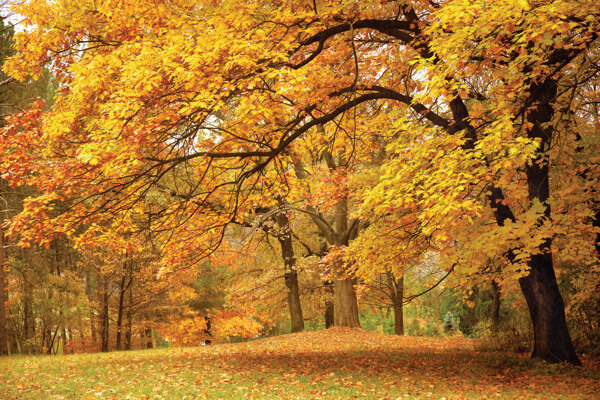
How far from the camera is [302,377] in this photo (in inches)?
320

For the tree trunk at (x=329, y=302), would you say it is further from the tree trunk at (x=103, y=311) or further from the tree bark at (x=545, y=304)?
the tree bark at (x=545, y=304)

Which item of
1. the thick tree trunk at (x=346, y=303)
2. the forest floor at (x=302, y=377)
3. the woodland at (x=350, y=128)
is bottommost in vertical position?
the forest floor at (x=302, y=377)

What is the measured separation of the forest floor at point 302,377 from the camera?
273 inches

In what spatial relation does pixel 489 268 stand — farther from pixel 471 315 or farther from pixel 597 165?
pixel 471 315

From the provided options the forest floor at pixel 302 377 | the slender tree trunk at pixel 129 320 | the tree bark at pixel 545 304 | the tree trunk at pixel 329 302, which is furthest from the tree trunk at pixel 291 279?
the tree bark at pixel 545 304

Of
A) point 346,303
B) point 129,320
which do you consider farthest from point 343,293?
point 129,320

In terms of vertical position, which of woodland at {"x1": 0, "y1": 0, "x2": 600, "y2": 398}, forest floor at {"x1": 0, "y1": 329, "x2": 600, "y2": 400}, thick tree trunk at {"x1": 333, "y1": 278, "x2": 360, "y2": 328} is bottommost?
forest floor at {"x1": 0, "y1": 329, "x2": 600, "y2": 400}

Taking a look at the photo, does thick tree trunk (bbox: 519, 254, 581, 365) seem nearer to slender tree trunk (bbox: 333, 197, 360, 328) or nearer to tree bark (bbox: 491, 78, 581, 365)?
tree bark (bbox: 491, 78, 581, 365)

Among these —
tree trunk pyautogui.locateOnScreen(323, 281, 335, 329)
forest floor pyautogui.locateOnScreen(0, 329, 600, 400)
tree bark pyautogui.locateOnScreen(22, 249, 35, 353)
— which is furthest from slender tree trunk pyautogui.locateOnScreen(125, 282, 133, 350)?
forest floor pyautogui.locateOnScreen(0, 329, 600, 400)

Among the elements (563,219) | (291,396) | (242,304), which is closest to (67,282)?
(242,304)

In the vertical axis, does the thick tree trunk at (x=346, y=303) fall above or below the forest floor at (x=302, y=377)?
above

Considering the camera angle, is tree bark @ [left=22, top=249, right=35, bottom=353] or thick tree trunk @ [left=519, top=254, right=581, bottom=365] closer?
thick tree trunk @ [left=519, top=254, right=581, bottom=365]

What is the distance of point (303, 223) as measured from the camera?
21.6 metres

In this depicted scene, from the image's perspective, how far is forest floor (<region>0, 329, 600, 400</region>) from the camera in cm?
694
